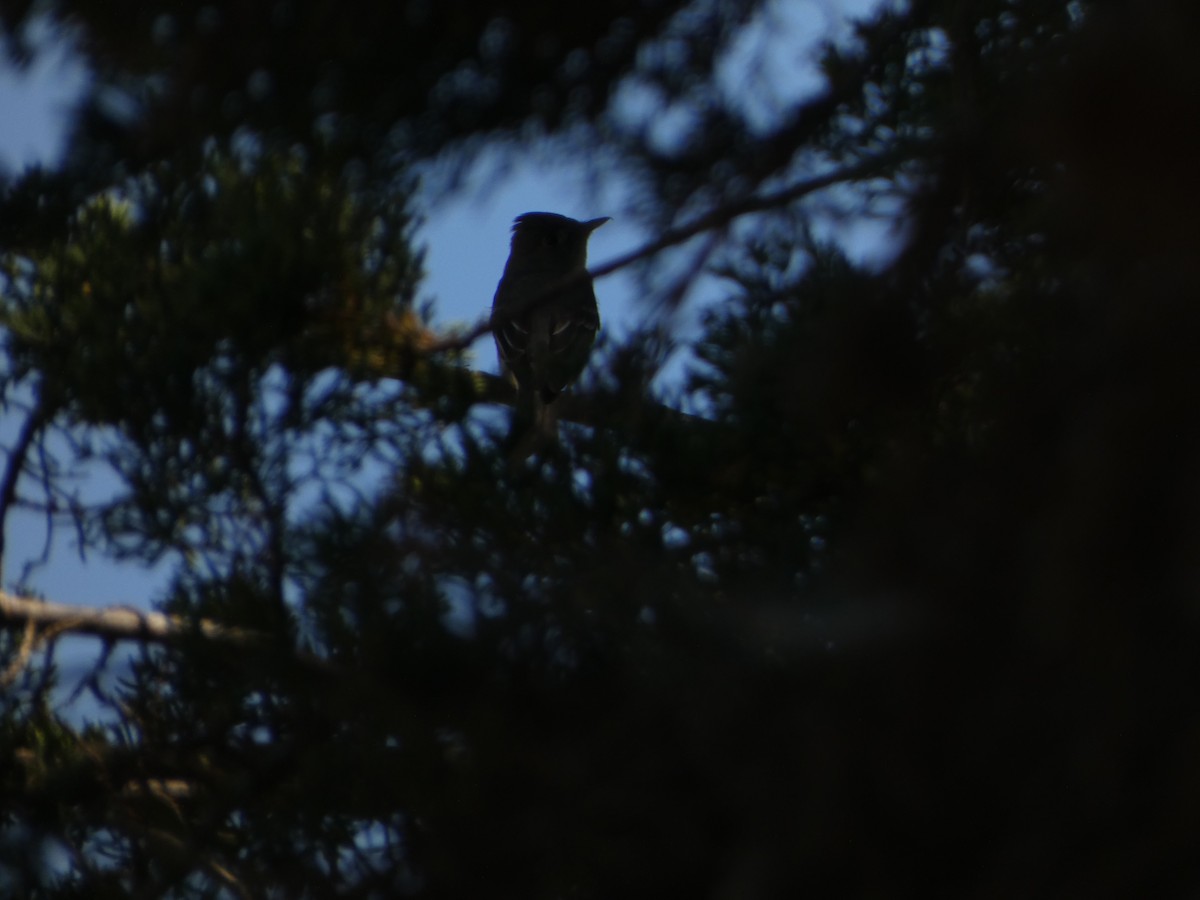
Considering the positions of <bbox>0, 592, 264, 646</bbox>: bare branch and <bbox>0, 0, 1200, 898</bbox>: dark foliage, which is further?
<bbox>0, 592, 264, 646</bbox>: bare branch

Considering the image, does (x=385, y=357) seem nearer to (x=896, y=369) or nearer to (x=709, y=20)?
(x=709, y=20)

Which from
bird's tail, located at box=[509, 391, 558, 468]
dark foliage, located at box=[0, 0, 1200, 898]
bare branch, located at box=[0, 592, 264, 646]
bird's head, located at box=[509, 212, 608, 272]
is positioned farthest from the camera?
bird's head, located at box=[509, 212, 608, 272]

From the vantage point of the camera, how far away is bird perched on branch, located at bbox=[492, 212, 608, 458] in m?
2.58

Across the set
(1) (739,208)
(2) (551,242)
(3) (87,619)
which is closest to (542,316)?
(2) (551,242)

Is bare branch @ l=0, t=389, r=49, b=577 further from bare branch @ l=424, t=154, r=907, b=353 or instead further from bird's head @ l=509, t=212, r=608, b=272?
bird's head @ l=509, t=212, r=608, b=272

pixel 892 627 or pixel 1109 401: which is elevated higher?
pixel 1109 401

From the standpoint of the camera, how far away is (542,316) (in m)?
6.14

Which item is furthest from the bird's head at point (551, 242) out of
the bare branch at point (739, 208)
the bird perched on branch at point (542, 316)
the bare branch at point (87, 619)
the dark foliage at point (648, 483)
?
the bare branch at point (739, 208)

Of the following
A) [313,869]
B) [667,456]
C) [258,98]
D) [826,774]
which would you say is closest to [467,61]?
[258,98]

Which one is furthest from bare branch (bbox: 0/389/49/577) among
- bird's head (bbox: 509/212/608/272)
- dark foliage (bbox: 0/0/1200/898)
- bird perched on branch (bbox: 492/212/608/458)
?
bird's head (bbox: 509/212/608/272)

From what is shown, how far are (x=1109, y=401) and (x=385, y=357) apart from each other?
1.79 m

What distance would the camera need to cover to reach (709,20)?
252cm

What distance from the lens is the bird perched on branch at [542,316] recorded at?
2578mm

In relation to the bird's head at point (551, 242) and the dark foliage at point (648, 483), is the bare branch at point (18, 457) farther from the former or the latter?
the bird's head at point (551, 242)
